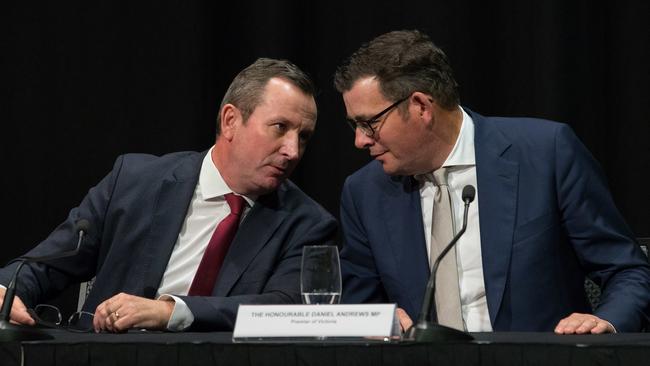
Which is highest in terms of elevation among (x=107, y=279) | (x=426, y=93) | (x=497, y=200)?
(x=426, y=93)

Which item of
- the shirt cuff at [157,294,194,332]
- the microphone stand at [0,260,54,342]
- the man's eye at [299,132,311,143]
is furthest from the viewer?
the man's eye at [299,132,311,143]

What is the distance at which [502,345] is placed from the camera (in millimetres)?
1719

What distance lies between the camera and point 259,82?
119 inches

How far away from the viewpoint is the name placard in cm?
183

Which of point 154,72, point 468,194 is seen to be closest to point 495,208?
point 468,194

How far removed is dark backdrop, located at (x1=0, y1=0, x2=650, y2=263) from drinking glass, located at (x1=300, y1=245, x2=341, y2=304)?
169cm

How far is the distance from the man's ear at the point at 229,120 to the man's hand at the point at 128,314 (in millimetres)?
703

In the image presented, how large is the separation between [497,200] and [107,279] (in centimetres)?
107

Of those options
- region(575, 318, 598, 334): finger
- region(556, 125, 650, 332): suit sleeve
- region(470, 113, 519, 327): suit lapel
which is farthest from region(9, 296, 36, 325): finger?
region(556, 125, 650, 332): suit sleeve

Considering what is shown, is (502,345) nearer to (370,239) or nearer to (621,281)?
(621,281)

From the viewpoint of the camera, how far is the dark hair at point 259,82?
301 cm

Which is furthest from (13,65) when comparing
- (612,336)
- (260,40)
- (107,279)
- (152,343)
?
(612,336)

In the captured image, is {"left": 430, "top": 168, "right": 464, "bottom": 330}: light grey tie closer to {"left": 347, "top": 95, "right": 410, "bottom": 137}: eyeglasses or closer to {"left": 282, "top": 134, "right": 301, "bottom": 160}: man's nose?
{"left": 347, "top": 95, "right": 410, "bottom": 137}: eyeglasses

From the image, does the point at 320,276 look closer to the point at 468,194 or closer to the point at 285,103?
the point at 468,194
